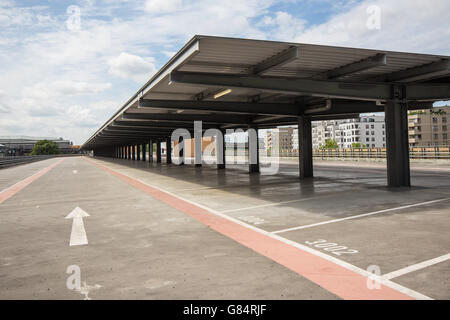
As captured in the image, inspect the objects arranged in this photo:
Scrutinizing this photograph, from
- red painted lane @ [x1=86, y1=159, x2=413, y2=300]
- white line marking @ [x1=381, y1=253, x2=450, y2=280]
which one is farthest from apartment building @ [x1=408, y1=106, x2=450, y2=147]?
white line marking @ [x1=381, y1=253, x2=450, y2=280]

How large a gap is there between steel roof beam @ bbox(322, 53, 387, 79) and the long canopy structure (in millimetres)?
29

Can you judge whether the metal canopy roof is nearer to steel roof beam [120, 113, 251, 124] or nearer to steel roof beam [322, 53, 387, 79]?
steel roof beam [322, 53, 387, 79]

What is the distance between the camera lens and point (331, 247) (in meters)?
5.95

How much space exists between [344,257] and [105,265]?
3585 millimetres

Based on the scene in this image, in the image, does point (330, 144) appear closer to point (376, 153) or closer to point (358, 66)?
point (376, 153)

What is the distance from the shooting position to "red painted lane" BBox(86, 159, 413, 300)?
4.05 m

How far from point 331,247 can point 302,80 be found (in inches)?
327

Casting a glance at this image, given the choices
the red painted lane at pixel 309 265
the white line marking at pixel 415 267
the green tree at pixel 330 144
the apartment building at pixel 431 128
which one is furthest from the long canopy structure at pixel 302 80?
the green tree at pixel 330 144

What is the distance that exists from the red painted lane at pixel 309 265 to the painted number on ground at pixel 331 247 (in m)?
0.40

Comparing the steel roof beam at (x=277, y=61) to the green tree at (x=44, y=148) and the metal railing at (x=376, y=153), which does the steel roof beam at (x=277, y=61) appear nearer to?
the metal railing at (x=376, y=153)

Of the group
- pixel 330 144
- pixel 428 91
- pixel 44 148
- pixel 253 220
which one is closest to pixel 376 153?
pixel 428 91

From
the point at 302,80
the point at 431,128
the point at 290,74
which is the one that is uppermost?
the point at 431,128

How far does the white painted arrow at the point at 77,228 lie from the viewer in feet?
22.1
